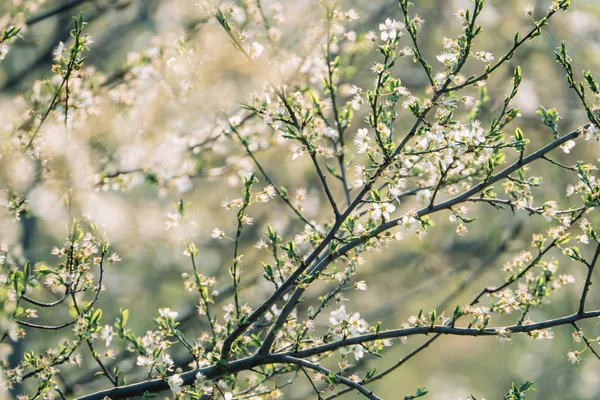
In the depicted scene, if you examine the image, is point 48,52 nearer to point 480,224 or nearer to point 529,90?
point 529,90

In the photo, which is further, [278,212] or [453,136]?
[278,212]

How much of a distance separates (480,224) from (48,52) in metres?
7.86

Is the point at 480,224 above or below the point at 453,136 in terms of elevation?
above

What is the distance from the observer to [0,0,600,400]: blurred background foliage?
4.87 metres

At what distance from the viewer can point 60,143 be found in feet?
13.1

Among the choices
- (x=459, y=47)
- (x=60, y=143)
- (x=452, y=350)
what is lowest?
(x=459, y=47)

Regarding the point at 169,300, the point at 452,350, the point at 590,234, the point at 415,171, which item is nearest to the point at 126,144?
the point at 415,171

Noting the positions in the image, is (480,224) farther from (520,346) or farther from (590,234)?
(520,346)

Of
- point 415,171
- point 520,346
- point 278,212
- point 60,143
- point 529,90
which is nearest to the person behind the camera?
point 415,171

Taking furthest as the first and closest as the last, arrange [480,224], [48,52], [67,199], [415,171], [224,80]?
[480,224] < [48,52] < [224,80] < [415,171] < [67,199]

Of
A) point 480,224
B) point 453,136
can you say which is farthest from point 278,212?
point 453,136

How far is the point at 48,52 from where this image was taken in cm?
570

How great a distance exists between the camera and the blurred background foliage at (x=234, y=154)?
487 cm

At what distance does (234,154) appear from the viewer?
6.73m
